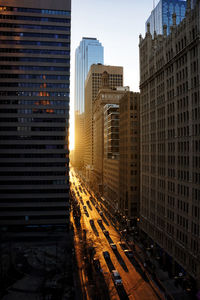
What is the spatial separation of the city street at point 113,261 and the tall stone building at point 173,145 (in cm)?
793

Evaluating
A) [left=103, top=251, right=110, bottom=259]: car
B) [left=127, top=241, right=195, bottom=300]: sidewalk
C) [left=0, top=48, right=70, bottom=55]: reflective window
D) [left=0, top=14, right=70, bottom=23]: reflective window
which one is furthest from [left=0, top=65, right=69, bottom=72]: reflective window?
[left=127, top=241, right=195, bottom=300]: sidewalk

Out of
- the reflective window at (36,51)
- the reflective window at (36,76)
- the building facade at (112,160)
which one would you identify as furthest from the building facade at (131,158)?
the reflective window at (36,51)

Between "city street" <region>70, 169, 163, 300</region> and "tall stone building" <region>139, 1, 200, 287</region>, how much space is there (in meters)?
7.93

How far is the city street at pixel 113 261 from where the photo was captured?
48.2 metres

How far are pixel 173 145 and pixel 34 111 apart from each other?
172ft

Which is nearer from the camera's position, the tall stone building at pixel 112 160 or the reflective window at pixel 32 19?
the reflective window at pixel 32 19

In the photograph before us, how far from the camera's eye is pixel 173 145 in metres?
58.4

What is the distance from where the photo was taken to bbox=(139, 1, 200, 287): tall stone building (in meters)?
48.9

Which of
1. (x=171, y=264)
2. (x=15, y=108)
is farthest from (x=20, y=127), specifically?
(x=171, y=264)

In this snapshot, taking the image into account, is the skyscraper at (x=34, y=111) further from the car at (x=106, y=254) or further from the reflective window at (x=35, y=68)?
the car at (x=106, y=254)

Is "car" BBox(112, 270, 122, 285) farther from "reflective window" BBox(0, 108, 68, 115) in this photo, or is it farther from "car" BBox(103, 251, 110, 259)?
"reflective window" BBox(0, 108, 68, 115)

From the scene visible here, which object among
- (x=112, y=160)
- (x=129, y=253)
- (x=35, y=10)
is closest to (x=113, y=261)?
(x=129, y=253)

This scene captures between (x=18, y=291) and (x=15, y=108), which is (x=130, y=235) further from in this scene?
(x=15, y=108)

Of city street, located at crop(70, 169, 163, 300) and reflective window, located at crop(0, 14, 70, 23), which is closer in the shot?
city street, located at crop(70, 169, 163, 300)
